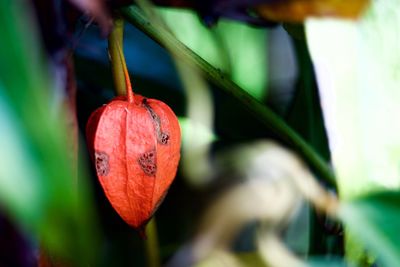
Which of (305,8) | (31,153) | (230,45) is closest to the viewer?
(31,153)

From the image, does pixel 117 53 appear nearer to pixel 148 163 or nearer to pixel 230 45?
pixel 148 163

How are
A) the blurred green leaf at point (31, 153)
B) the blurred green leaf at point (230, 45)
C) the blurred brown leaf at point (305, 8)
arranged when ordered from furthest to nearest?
the blurred green leaf at point (230, 45) → the blurred brown leaf at point (305, 8) → the blurred green leaf at point (31, 153)

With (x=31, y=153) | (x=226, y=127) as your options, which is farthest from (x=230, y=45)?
(x=31, y=153)

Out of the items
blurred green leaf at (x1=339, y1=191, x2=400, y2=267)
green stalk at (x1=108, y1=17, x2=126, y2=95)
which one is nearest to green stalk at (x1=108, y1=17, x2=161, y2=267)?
green stalk at (x1=108, y1=17, x2=126, y2=95)

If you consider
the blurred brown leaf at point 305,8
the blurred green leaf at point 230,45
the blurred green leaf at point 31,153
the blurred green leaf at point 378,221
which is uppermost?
the blurred brown leaf at point 305,8

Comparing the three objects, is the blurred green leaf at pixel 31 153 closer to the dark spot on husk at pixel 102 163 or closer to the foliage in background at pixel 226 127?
the foliage in background at pixel 226 127

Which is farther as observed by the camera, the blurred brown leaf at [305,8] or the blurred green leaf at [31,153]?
the blurred brown leaf at [305,8]

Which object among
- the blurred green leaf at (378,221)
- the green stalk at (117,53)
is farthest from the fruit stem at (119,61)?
the blurred green leaf at (378,221)

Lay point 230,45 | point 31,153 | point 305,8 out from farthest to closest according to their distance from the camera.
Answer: point 230,45, point 305,8, point 31,153
